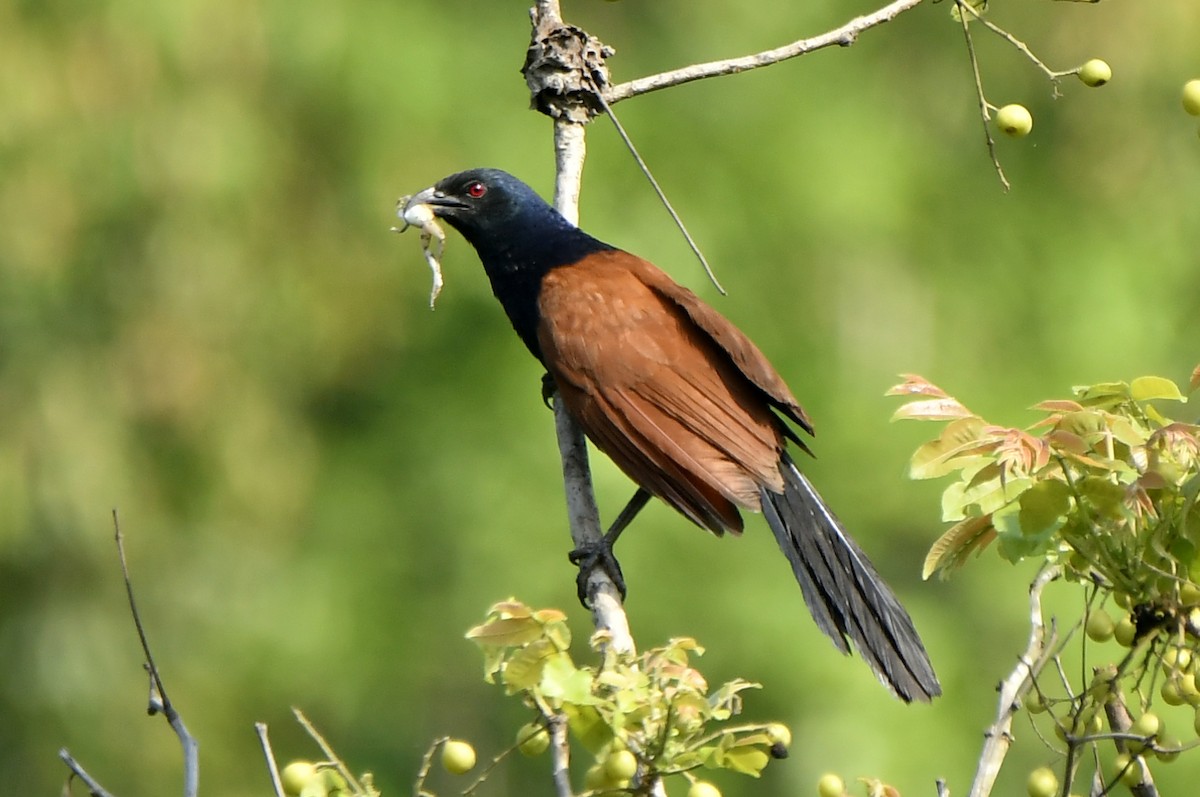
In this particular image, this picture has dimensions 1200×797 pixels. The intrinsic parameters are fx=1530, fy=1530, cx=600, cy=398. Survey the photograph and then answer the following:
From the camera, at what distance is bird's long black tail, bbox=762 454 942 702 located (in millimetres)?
2727

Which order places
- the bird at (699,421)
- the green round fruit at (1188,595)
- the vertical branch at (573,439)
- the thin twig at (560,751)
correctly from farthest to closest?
1. the bird at (699,421)
2. the vertical branch at (573,439)
3. the green round fruit at (1188,595)
4. the thin twig at (560,751)

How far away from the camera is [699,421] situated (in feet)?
10.1

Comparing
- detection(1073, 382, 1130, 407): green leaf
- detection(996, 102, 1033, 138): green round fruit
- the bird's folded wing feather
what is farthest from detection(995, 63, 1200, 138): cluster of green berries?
the bird's folded wing feather

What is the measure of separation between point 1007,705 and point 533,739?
56 centimetres

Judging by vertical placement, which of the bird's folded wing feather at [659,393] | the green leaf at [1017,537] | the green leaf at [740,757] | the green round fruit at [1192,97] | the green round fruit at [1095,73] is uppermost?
the green round fruit at [1095,73]

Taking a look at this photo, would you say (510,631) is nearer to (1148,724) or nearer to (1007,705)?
(1007,705)

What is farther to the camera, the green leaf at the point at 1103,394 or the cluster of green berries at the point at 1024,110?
the cluster of green berries at the point at 1024,110

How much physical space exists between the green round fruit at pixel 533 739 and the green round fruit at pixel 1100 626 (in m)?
0.74

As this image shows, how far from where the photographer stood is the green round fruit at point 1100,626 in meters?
2.02

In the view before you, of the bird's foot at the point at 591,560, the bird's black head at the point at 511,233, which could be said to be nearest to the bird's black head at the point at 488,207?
the bird's black head at the point at 511,233

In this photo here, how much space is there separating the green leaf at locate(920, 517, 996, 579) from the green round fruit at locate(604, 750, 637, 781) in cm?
52

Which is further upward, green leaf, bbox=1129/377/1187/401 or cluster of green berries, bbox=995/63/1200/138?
cluster of green berries, bbox=995/63/1200/138

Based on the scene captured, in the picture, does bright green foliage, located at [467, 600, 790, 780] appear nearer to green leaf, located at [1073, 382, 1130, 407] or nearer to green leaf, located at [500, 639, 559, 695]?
green leaf, located at [500, 639, 559, 695]

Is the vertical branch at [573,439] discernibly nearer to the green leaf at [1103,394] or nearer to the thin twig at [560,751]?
the thin twig at [560,751]
